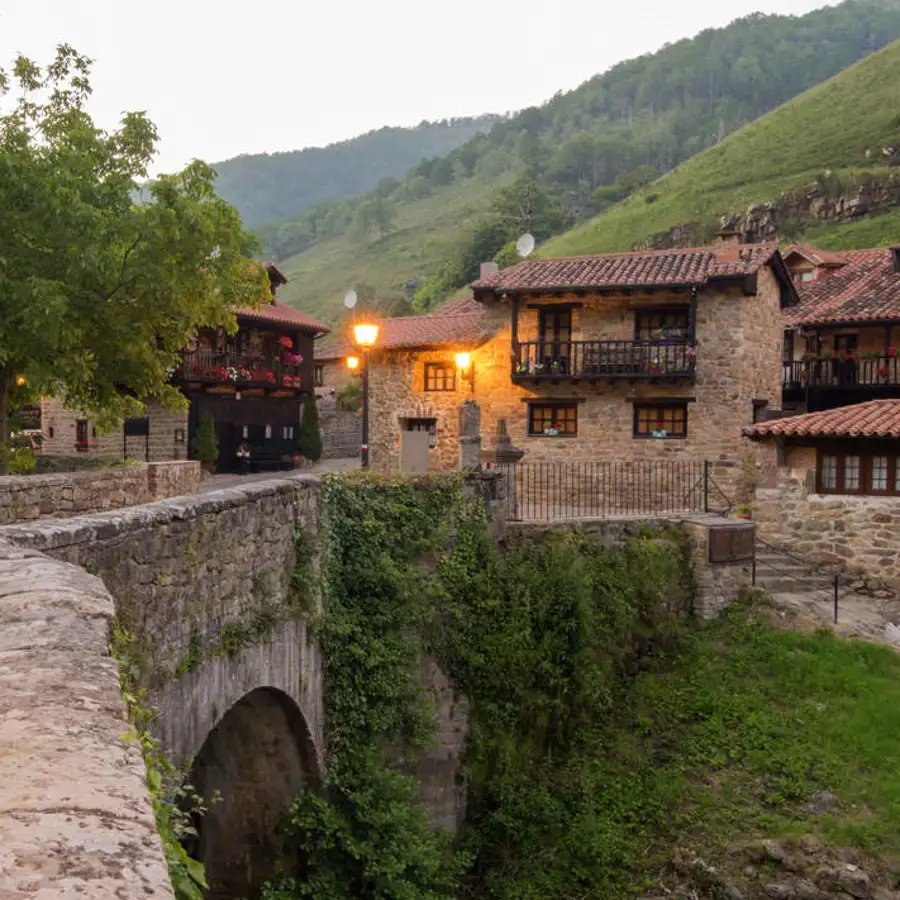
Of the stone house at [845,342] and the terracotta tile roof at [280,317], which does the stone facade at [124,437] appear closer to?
the terracotta tile roof at [280,317]

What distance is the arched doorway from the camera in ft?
30.8

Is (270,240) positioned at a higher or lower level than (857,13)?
lower

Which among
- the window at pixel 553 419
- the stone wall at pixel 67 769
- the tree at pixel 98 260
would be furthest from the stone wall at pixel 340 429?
the stone wall at pixel 67 769

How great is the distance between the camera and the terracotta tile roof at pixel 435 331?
26.5 metres

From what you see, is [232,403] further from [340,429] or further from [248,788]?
[248,788]

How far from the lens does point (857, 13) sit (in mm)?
137250

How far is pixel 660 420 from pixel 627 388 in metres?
1.35

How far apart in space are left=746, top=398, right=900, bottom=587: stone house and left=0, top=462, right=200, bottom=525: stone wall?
41.0ft

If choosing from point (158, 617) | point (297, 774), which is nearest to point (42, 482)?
point (297, 774)

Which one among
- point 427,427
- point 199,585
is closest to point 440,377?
point 427,427

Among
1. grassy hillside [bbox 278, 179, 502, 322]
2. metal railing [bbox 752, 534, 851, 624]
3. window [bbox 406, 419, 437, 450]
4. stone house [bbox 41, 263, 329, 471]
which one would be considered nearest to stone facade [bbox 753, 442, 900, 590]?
metal railing [bbox 752, 534, 851, 624]

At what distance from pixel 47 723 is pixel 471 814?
1098 centimetres

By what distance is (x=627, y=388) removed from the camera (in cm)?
2492

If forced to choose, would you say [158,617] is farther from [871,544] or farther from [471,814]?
[871,544]
